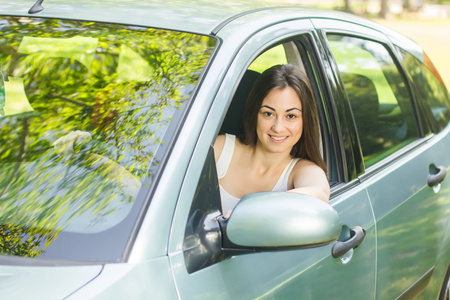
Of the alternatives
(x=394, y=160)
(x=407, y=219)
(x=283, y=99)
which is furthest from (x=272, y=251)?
(x=394, y=160)

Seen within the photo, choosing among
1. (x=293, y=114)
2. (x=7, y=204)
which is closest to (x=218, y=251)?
(x=7, y=204)

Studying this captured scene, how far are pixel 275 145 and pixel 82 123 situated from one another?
2.51 ft

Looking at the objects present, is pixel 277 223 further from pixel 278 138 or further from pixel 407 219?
pixel 407 219

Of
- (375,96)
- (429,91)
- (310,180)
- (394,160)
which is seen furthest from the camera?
(429,91)

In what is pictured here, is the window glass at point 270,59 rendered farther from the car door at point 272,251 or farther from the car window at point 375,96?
the car window at point 375,96

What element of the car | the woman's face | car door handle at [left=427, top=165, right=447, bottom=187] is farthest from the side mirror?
car door handle at [left=427, top=165, right=447, bottom=187]

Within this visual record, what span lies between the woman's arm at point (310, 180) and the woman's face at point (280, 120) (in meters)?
0.09

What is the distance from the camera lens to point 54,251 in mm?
1587

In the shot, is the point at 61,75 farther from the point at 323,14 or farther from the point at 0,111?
the point at 323,14

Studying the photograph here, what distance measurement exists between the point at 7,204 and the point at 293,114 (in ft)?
3.52

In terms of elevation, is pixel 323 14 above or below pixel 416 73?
above

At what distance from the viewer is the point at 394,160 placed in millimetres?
2777

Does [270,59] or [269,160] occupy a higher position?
[270,59]

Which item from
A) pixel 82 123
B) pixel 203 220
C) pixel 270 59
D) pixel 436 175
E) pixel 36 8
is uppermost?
pixel 36 8
